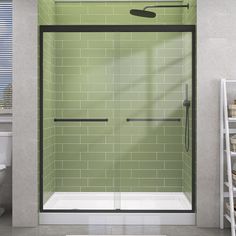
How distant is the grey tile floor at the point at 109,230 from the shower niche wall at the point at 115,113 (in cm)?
22

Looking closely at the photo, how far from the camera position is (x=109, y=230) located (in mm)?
4168

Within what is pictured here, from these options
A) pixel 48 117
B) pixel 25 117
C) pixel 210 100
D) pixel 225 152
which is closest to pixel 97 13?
pixel 48 117

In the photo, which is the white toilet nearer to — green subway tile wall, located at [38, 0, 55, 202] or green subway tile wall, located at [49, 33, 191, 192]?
green subway tile wall, located at [38, 0, 55, 202]

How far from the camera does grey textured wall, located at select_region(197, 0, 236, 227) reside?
4.32m

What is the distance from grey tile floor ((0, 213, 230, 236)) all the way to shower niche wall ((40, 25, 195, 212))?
0.22 m

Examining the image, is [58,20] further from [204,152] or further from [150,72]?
[204,152]

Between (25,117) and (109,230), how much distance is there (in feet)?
4.38

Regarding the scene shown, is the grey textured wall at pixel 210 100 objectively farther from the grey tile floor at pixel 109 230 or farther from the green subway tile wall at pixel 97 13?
the green subway tile wall at pixel 97 13

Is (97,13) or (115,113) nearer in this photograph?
(115,113)

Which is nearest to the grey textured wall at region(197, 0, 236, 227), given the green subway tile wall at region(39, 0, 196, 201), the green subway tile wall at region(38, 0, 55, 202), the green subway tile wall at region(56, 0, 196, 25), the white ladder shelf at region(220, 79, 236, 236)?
the white ladder shelf at region(220, 79, 236, 236)

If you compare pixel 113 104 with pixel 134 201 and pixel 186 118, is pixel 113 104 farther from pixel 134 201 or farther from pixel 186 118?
pixel 134 201

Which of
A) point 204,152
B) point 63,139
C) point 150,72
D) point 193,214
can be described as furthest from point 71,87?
point 193,214

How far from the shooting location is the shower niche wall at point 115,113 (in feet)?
14.5

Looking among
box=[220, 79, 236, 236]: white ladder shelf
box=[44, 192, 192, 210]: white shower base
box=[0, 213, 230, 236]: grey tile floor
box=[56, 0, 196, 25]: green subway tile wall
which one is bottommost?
box=[0, 213, 230, 236]: grey tile floor
